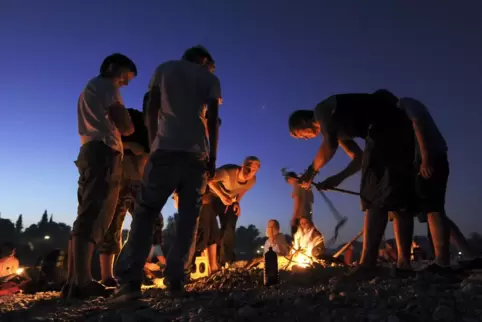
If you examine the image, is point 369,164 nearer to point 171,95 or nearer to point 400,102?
point 400,102

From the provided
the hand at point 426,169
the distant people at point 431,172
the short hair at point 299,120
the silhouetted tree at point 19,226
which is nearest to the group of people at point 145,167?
the short hair at point 299,120

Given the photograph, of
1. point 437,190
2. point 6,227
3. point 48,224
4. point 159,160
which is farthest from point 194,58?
point 48,224

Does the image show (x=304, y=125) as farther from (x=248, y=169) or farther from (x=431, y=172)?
(x=248, y=169)

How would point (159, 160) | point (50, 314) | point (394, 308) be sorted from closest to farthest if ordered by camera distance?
point (394, 308) → point (50, 314) → point (159, 160)

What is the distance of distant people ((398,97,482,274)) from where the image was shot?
387 centimetres

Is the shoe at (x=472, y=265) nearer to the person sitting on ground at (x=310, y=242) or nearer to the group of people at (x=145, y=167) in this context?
the group of people at (x=145, y=167)

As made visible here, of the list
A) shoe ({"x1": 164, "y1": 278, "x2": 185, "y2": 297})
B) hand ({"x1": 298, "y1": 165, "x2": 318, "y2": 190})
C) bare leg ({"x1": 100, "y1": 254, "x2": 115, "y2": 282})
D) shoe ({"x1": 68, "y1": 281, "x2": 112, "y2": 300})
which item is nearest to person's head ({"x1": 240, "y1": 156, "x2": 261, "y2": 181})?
hand ({"x1": 298, "y1": 165, "x2": 318, "y2": 190})

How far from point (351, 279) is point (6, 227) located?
105 meters

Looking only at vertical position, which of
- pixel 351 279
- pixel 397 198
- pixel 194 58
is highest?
pixel 194 58

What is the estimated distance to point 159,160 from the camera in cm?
341

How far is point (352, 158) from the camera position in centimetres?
452

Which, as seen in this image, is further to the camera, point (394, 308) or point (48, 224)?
point (48, 224)

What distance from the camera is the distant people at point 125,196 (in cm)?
471

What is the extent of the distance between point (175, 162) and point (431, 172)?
8.53ft
